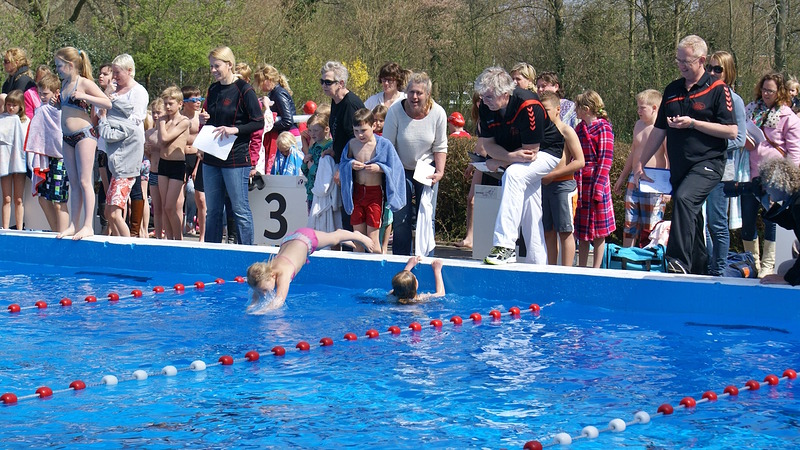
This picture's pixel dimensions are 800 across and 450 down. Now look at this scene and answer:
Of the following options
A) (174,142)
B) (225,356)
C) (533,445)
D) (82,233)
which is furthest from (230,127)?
(533,445)

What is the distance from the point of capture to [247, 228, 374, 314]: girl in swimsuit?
756 cm

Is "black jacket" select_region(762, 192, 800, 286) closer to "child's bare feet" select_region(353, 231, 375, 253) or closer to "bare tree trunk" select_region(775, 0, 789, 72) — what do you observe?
"child's bare feet" select_region(353, 231, 375, 253)

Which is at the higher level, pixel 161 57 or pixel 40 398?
pixel 161 57

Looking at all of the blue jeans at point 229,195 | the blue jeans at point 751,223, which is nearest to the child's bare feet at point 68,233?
the blue jeans at point 229,195

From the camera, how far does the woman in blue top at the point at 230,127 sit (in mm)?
9906

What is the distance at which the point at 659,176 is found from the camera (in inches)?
329

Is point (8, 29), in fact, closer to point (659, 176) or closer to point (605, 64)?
point (605, 64)

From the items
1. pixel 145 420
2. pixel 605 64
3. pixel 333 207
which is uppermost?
pixel 605 64

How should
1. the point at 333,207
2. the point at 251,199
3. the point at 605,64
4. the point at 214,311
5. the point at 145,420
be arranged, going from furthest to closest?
the point at 605,64 → the point at 251,199 → the point at 333,207 → the point at 214,311 → the point at 145,420

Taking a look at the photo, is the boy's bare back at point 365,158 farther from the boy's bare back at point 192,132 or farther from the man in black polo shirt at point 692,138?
the man in black polo shirt at point 692,138

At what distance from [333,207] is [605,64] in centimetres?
1352

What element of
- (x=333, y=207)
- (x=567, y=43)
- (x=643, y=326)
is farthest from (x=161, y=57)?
(x=643, y=326)

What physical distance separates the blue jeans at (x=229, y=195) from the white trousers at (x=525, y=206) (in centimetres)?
285

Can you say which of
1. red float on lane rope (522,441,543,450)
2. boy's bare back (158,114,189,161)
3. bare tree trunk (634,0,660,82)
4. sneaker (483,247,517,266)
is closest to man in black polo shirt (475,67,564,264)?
sneaker (483,247,517,266)
